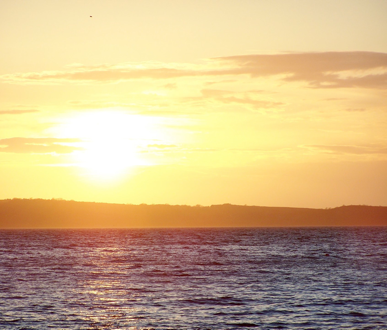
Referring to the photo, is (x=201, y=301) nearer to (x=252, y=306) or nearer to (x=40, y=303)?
(x=252, y=306)

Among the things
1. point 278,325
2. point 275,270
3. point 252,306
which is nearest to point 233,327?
point 278,325

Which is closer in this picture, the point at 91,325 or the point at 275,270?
the point at 91,325

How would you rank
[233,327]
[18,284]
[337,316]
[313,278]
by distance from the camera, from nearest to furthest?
[233,327] → [337,316] → [18,284] → [313,278]

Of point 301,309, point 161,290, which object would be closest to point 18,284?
point 161,290

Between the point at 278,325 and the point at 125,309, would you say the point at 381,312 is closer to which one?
the point at 278,325

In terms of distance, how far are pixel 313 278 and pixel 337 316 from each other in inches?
843

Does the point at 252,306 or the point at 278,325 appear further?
the point at 252,306

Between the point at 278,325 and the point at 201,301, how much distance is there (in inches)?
387

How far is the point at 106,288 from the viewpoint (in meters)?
48.5

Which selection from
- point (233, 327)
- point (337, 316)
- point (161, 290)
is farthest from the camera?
point (161, 290)

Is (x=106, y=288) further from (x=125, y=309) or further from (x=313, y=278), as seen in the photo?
(x=313, y=278)

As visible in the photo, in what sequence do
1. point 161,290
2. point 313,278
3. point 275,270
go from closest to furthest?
point 161,290, point 313,278, point 275,270

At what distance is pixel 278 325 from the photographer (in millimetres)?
32625

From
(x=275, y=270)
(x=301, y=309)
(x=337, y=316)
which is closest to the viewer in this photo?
(x=337, y=316)
